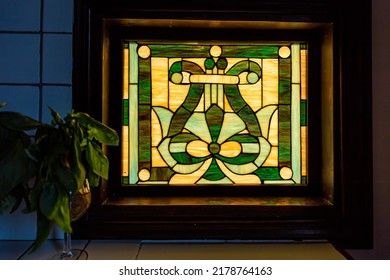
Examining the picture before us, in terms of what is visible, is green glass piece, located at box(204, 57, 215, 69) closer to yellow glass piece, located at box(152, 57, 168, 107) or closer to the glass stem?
yellow glass piece, located at box(152, 57, 168, 107)

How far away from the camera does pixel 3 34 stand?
95 cm

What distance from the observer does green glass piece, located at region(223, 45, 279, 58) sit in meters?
1.08

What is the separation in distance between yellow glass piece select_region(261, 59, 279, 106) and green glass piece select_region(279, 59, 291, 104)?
0.01 metres

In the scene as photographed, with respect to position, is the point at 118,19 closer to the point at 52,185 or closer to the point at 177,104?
the point at 177,104

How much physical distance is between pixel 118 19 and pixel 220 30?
0.30 meters

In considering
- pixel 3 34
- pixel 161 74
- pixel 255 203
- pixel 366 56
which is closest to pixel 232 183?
pixel 255 203

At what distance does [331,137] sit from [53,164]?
74 cm

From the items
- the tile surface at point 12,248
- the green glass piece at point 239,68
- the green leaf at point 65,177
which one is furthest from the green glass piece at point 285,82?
the tile surface at point 12,248

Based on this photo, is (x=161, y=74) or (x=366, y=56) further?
(x=161, y=74)

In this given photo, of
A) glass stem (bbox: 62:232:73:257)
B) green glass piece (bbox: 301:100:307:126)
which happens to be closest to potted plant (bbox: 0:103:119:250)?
glass stem (bbox: 62:232:73:257)

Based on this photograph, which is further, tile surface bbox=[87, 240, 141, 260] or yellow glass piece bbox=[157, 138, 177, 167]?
yellow glass piece bbox=[157, 138, 177, 167]

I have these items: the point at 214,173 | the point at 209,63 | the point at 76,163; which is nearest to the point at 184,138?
the point at 214,173

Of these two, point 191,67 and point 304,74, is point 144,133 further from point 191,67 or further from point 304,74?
point 304,74

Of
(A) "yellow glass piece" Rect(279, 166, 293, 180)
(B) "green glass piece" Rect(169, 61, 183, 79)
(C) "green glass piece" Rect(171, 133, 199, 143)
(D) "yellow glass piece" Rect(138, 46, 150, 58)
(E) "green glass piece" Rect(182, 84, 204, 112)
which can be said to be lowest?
(A) "yellow glass piece" Rect(279, 166, 293, 180)
